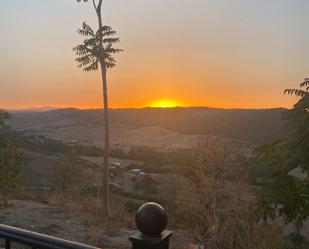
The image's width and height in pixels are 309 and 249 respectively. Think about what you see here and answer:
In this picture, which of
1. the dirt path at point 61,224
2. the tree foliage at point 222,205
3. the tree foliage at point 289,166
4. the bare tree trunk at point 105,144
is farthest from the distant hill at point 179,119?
the tree foliage at point 289,166

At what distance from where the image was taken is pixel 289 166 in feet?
31.0

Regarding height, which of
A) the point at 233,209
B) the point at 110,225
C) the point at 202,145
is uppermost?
the point at 202,145

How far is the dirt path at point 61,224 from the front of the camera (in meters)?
15.5

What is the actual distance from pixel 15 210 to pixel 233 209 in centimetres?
1184

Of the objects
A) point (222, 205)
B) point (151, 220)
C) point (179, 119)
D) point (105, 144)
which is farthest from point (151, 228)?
point (179, 119)

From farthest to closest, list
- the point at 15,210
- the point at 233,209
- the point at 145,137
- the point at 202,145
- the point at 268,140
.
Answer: the point at 145,137 → the point at 15,210 → the point at 202,145 → the point at 233,209 → the point at 268,140

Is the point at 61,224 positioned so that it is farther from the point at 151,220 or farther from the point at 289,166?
the point at 151,220

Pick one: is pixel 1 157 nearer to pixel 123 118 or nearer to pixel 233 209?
pixel 233 209

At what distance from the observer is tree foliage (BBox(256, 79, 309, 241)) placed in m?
9.30

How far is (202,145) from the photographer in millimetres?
13008

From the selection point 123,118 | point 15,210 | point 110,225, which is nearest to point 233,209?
point 110,225

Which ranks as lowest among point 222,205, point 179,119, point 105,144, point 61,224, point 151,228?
point 61,224

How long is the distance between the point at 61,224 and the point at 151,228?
16531mm

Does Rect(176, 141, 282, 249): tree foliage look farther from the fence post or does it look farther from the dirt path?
the fence post
